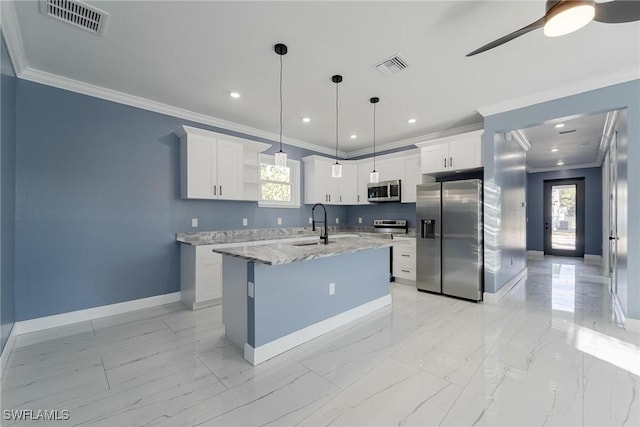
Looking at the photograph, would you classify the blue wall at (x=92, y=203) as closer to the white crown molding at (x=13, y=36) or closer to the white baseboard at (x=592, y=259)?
the white crown molding at (x=13, y=36)

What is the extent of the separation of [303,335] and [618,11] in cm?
329

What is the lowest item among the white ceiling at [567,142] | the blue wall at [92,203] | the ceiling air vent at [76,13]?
the blue wall at [92,203]

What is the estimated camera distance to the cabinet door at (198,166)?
373 cm

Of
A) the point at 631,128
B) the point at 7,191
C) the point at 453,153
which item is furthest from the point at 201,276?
the point at 631,128

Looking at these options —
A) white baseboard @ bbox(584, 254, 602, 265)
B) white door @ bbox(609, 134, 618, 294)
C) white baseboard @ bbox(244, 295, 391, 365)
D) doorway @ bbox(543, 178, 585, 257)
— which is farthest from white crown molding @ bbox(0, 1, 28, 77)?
doorway @ bbox(543, 178, 585, 257)

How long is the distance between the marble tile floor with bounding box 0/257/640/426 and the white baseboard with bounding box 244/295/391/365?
0.08 metres

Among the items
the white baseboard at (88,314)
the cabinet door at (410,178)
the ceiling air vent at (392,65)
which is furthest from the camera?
the cabinet door at (410,178)

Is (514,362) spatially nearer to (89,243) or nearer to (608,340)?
(608,340)

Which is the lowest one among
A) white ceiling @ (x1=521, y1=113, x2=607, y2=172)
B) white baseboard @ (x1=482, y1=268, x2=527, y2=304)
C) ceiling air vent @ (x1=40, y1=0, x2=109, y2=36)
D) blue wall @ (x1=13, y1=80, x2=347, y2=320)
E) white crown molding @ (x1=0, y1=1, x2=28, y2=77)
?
white baseboard @ (x1=482, y1=268, x2=527, y2=304)

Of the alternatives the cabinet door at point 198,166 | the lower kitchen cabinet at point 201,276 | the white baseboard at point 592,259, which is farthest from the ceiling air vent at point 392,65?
the white baseboard at point 592,259

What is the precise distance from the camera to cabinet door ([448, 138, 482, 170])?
4.05m

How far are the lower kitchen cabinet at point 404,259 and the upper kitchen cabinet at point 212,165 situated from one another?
9.20ft

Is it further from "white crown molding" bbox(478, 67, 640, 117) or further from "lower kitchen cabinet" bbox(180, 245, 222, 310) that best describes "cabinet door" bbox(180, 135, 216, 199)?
A: "white crown molding" bbox(478, 67, 640, 117)

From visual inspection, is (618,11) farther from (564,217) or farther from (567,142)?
(564,217)
